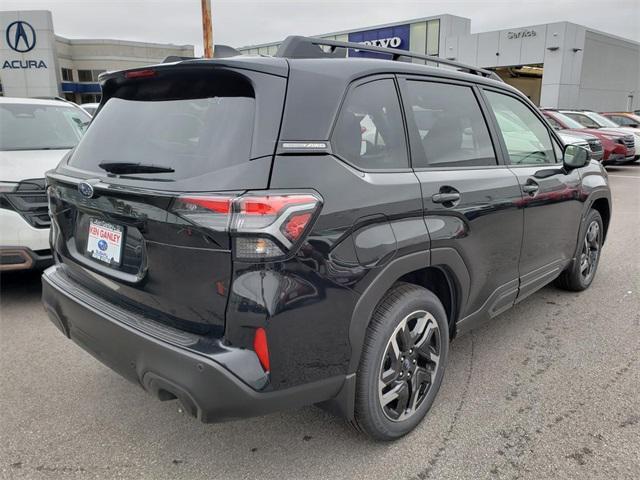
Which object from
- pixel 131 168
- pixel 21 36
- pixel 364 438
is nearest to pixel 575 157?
pixel 364 438

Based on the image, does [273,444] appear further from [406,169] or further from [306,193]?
[406,169]

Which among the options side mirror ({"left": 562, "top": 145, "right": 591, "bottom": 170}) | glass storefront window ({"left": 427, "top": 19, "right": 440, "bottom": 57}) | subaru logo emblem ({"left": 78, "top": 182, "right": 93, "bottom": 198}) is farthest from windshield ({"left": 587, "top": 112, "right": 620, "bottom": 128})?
glass storefront window ({"left": 427, "top": 19, "right": 440, "bottom": 57})

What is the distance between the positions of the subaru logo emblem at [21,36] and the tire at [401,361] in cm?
4193

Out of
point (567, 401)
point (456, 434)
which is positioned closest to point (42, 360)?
point (456, 434)

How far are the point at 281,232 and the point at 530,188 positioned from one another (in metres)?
2.05

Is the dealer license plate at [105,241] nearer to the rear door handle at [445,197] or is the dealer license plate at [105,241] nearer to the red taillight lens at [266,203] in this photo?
the red taillight lens at [266,203]

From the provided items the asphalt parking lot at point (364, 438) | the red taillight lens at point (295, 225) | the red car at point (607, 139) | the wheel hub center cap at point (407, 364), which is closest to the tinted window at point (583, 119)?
the red car at point (607, 139)

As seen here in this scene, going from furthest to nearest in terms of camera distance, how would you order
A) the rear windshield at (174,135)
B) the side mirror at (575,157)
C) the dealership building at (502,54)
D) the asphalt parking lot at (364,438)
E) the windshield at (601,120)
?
the dealership building at (502,54), the windshield at (601,120), the side mirror at (575,157), the asphalt parking lot at (364,438), the rear windshield at (174,135)

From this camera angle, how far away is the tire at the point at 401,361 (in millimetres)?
2291

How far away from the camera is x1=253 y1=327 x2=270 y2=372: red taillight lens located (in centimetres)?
189

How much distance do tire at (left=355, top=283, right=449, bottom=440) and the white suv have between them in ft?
10.1

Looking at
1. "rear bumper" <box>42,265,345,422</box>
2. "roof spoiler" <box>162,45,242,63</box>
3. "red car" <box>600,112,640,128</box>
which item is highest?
"roof spoiler" <box>162,45,242,63</box>

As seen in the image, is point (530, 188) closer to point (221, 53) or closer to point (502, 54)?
point (221, 53)

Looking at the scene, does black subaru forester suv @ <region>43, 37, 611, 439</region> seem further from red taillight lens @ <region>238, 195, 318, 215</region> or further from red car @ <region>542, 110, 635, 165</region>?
red car @ <region>542, 110, 635, 165</region>
